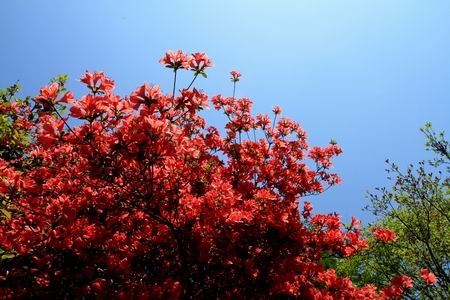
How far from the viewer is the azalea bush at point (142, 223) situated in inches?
146

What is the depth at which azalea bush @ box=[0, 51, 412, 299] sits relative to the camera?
3705 millimetres

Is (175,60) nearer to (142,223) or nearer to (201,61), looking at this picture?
(201,61)

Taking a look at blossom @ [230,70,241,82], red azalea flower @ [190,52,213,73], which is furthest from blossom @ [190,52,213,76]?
blossom @ [230,70,241,82]

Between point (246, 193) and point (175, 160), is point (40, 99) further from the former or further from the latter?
point (246, 193)

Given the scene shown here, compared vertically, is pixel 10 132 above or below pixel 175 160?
above

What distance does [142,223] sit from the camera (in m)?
6.05

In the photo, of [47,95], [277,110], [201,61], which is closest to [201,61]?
[201,61]

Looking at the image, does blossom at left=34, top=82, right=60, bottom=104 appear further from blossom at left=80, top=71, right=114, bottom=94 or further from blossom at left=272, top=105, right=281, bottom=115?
blossom at left=272, top=105, right=281, bottom=115

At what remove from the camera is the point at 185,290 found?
5.10m

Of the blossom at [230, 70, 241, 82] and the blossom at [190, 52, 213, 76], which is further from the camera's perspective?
the blossom at [230, 70, 241, 82]

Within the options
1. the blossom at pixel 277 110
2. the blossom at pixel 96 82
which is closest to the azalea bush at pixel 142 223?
the blossom at pixel 96 82

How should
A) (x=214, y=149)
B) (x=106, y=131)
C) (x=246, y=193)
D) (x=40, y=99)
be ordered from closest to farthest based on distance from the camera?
(x=40, y=99) < (x=106, y=131) < (x=246, y=193) < (x=214, y=149)

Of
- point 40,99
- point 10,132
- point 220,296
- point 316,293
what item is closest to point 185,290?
point 220,296

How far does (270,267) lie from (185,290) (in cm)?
177
